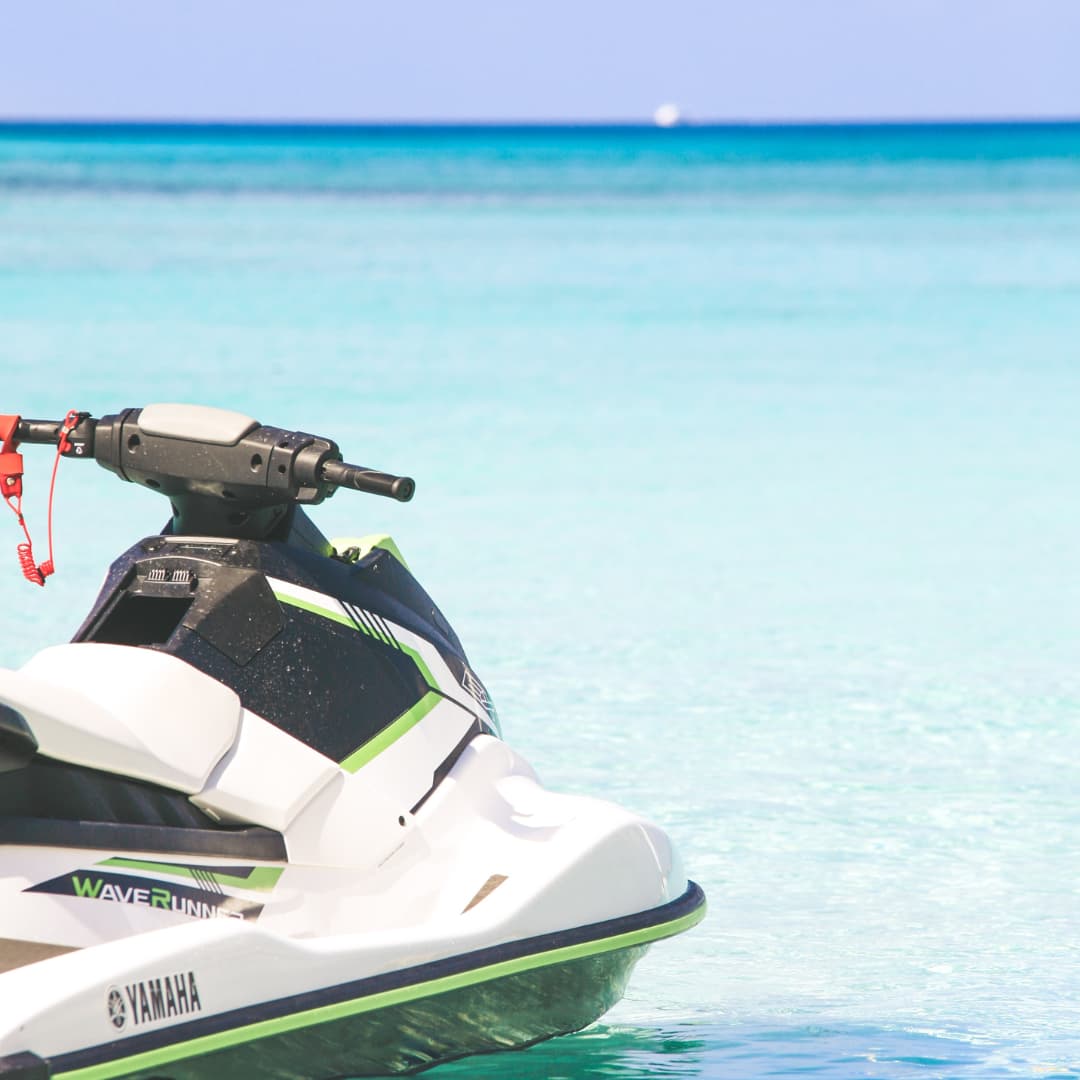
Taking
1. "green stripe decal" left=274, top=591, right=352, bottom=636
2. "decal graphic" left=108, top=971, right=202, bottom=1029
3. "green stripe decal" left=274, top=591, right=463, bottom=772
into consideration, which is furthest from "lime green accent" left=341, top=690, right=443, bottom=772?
"decal graphic" left=108, top=971, right=202, bottom=1029

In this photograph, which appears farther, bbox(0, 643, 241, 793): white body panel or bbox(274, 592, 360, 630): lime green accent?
bbox(274, 592, 360, 630): lime green accent

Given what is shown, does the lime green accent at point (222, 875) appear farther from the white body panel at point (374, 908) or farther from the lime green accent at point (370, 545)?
the lime green accent at point (370, 545)

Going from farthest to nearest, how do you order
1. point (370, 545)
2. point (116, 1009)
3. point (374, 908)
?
point (370, 545), point (374, 908), point (116, 1009)

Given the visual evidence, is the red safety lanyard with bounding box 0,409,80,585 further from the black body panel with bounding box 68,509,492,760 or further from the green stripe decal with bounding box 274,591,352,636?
the green stripe decal with bounding box 274,591,352,636

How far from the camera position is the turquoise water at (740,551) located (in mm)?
3553

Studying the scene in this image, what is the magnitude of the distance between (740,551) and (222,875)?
532cm

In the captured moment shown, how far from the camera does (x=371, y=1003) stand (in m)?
2.46

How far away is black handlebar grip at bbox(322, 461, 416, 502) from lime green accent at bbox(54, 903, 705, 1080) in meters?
0.57

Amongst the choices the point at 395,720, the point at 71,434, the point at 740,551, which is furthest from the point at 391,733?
the point at 740,551

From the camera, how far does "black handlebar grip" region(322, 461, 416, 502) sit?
247cm

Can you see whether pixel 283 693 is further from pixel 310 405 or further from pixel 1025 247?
pixel 1025 247

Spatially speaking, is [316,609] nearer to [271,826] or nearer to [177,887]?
[271,826]

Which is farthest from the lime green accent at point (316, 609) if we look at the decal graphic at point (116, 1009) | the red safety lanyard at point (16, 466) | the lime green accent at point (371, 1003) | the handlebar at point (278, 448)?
the decal graphic at point (116, 1009)

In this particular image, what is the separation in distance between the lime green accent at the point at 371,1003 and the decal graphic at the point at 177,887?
144 mm
